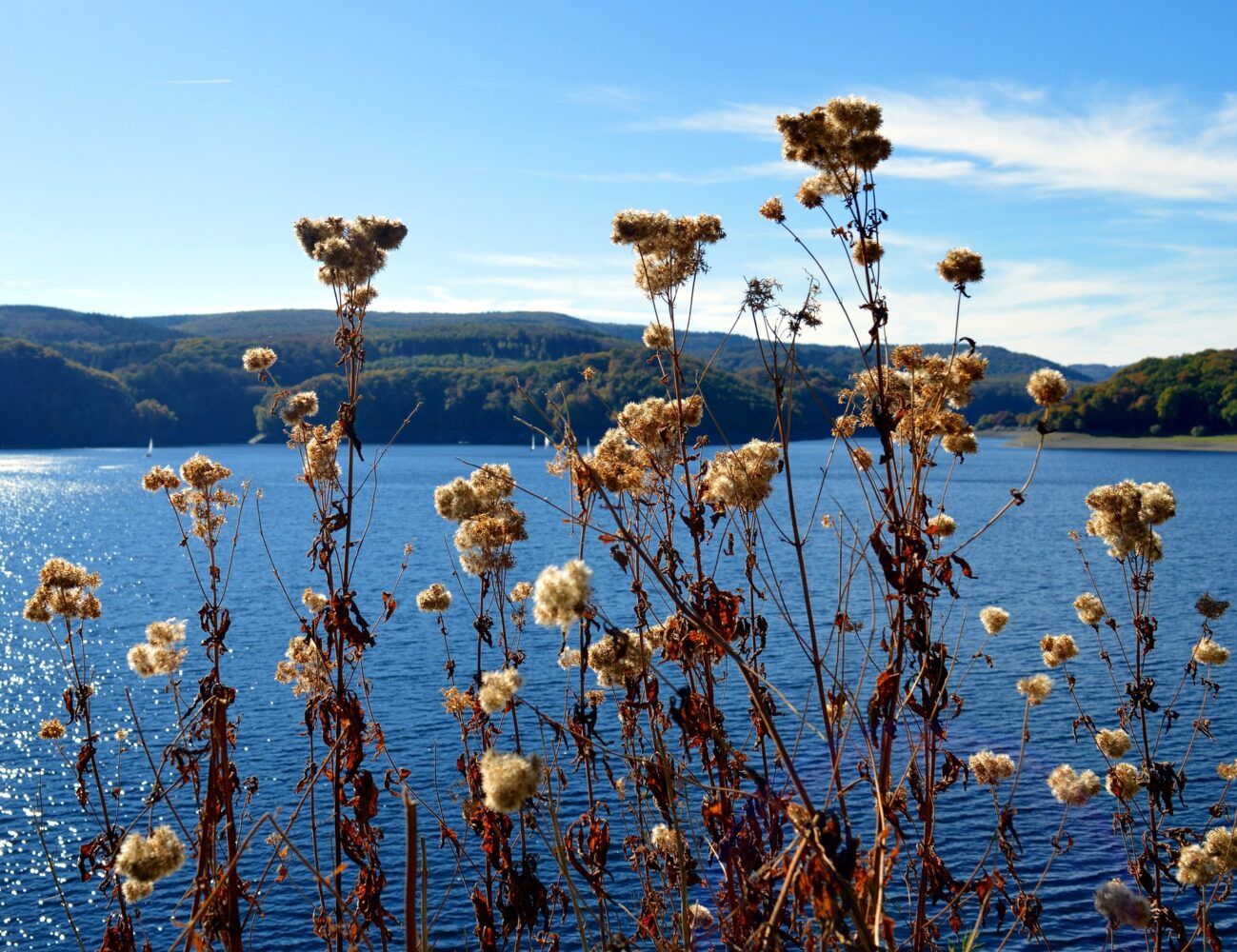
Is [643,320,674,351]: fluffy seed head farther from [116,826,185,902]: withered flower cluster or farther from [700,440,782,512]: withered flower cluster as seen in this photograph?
[116,826,185,902]: withered flower cluster

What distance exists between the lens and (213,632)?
5.85 metres

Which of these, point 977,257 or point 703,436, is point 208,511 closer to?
point 703,436

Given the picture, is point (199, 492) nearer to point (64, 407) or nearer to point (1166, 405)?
point (1166, 405)

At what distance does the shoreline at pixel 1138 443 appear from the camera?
483ft

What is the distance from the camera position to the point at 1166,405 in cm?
15362

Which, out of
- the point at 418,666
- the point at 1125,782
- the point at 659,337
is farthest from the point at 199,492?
the point at 418,666

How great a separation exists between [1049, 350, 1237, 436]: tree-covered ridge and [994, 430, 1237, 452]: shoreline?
1.94 m

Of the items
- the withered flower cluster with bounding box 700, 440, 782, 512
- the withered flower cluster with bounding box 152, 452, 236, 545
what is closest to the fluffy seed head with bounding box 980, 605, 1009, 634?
the withered flower cluster with bounding box 700, 440, 782, 512

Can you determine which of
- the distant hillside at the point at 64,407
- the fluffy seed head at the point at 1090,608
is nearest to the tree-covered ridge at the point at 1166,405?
the fluffy seed head at the point at 1090,608

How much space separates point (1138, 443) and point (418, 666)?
146869 millimetres

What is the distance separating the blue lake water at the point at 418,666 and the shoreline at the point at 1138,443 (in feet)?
256

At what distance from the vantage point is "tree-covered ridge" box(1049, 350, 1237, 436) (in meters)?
154

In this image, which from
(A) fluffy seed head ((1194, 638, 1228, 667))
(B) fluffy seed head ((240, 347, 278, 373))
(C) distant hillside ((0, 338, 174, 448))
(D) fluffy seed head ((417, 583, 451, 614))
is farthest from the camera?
(C) distant hillside ((0, 338, 174, 448))

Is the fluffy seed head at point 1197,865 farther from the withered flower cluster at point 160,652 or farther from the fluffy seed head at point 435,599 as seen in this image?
the withered flower cluster at point 160,652
